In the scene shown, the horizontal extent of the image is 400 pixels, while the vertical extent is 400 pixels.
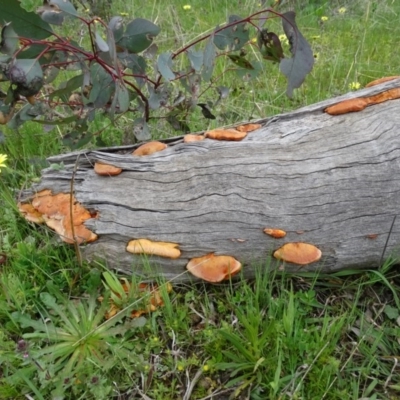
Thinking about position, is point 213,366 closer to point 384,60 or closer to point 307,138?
point 307,138

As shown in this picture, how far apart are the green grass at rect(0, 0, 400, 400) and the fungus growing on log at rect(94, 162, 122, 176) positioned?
398 mm

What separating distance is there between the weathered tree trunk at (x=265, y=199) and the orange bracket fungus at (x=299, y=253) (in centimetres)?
5

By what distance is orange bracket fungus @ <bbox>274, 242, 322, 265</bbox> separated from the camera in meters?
2.09

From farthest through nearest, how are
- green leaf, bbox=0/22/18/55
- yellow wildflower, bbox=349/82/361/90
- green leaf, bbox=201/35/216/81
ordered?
yellow wildflower, bbox=349/82/361/90, green leaf, bbox=201/35/216/81, green leaf, bbox=0/22/18/55

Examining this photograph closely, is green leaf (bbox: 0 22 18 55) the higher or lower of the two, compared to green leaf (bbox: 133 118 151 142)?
higher

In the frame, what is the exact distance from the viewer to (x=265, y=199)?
2232 millimetres

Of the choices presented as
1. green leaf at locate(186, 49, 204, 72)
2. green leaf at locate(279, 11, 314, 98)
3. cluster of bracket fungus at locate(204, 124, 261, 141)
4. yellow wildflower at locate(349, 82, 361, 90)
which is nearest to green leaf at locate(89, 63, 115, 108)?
green leaf at locate(186, 49, 204, 72)

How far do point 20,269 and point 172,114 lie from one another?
133 cm

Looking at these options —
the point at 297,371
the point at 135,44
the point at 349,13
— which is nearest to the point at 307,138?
the point at 135,44

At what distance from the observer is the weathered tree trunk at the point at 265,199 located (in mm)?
2199

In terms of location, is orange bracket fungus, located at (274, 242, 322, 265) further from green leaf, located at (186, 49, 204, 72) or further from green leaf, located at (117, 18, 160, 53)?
green leaf, located at (117, 18, 160, 53)

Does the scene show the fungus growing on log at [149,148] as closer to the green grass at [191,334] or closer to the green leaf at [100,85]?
the green leaf at [100,85]

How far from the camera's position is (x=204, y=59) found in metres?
2.26

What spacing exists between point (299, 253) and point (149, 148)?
0.97 meters
